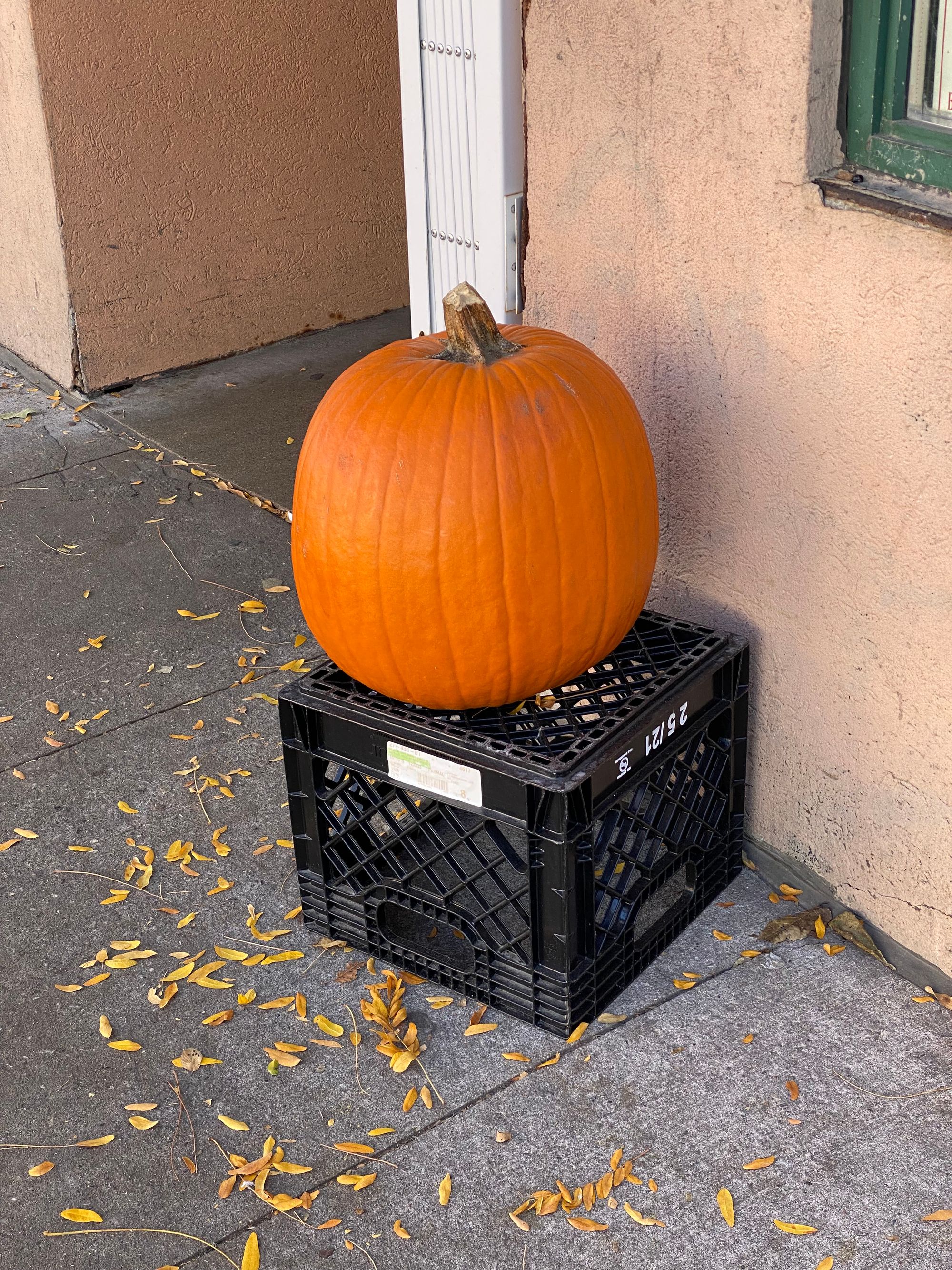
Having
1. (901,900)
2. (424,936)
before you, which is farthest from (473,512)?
(901,900)

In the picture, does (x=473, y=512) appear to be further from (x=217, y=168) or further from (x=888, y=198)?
(x=217, y=168)

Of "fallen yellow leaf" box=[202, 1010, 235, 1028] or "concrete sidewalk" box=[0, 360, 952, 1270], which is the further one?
"fallen yellow leaf" box=[202, 1010, 235, 1028]

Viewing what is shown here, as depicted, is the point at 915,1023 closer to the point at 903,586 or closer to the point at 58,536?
the point at 903,586

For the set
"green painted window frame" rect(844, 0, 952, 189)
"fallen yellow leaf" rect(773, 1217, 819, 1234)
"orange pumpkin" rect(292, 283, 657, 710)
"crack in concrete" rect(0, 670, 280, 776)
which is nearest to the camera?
"fallen yellow leaf" rect(773, 1217, 819, 1234)

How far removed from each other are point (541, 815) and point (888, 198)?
137 cm

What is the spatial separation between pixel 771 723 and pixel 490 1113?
1.14m

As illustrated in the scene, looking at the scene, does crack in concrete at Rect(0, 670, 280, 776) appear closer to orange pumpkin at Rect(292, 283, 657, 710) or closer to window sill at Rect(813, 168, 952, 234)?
orange pumpkin at Rect(292, 283, 657, 710)

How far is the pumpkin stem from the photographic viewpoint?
9.50 feet

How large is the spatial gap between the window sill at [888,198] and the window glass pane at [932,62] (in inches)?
5.1

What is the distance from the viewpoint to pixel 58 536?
543 cm

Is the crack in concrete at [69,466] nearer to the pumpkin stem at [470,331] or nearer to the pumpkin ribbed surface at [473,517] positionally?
the pumpkin ribbed surface at [473,517]

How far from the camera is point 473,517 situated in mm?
2797

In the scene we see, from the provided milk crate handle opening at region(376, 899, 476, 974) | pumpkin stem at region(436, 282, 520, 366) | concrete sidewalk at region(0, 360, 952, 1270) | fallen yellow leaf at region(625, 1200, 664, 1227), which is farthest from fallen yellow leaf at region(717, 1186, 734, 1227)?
pumpkin stem at region(436, 282, 520, 366)

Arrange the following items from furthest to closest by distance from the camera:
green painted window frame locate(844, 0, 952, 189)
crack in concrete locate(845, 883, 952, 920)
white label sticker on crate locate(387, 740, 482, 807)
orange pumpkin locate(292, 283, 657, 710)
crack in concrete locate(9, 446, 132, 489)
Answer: crack in concrete locate(9, 446, 132, 489) → crack in concrete locate(845, 883, 952, 920) → white label sticker on crate locate(387, 740, 482, 807) → orange pumpkin locate(292, 283, 657, 710) → green painted window frame locate(844, 0, 952, 189)
